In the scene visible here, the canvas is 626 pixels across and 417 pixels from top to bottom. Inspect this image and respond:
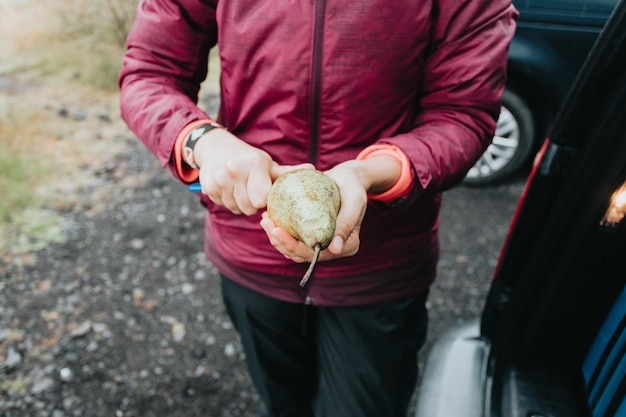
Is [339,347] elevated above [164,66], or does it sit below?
below

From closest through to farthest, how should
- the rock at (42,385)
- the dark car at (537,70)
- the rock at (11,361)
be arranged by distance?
the rock at (42,385), the rock at (11,361), the dark car at (537,70)

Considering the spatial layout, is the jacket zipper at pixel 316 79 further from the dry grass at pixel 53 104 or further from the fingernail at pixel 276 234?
the dry grass at pixel 53 104

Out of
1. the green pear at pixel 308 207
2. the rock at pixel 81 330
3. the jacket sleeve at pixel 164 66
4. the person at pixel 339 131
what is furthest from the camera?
the rock at pixel 81 330

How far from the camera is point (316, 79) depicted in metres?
1.30

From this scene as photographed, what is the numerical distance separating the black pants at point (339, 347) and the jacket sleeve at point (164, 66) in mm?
624

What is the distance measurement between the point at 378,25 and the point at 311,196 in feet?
1.73

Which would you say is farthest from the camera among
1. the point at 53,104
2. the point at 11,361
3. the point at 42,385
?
the point at 53,104

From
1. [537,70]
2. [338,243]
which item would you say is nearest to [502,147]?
[537,70]

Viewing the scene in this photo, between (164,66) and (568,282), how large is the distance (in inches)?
53.6

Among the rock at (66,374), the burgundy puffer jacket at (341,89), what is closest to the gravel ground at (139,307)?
the rock at (66,374)

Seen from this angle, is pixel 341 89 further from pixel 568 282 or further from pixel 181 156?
pixel 568 282

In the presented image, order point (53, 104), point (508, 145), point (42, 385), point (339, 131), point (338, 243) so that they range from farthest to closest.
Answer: point (53, 104), point (508, 145), point (42, 385), point (339, 131), point (338, 243)

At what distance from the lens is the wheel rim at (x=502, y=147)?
156 inches

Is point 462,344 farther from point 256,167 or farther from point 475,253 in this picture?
point 475,253
